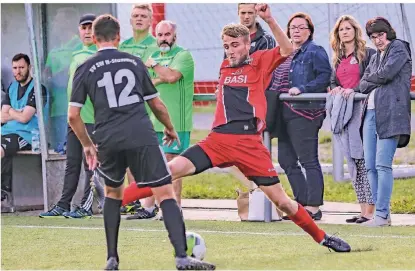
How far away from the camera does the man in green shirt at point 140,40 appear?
40.5 ft

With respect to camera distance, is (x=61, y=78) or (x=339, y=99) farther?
(x=61, y=78)

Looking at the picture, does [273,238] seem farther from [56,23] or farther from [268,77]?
[56,23]

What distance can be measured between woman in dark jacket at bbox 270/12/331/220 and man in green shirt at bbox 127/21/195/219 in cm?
101

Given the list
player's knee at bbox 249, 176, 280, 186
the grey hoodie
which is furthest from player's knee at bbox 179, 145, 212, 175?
the grey hoodie

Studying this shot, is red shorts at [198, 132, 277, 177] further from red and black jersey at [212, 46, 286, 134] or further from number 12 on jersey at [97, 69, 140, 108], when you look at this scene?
number 12 on jersey at [97, 69, 140, 108]

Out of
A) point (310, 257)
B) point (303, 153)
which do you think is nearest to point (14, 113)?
point (303, 153)

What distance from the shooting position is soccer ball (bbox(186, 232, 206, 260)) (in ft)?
26.6

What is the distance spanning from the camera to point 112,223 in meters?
7.87

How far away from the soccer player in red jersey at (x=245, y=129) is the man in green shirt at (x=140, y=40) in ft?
10.4

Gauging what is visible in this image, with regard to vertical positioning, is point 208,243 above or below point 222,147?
below

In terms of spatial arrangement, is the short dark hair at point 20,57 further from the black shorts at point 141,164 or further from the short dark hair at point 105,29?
the black shorts at point 141,164

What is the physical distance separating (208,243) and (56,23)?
17.3 feet

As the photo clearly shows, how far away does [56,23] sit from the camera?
13883mm

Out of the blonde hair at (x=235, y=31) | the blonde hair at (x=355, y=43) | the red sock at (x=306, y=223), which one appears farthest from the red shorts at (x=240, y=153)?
the blonde hair at (x=355, y=43)
